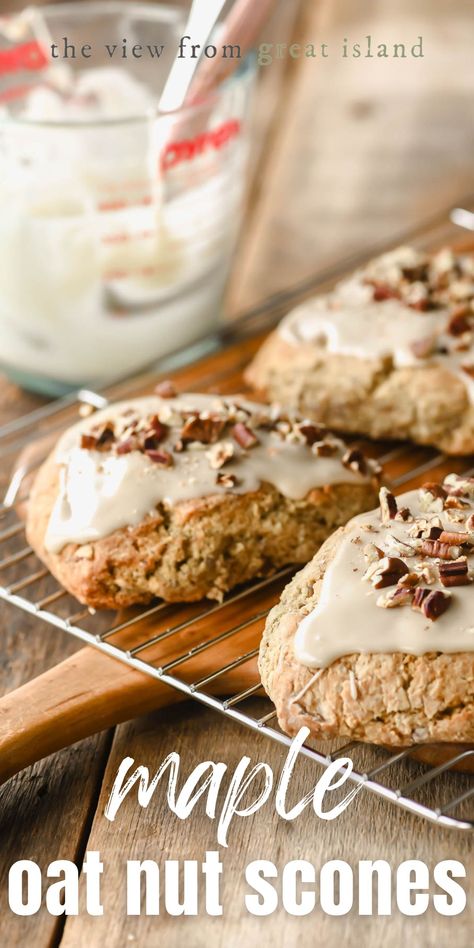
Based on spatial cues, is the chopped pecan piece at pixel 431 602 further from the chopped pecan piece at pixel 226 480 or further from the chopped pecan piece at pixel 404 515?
the chopped pecan piece at pixel 226 480

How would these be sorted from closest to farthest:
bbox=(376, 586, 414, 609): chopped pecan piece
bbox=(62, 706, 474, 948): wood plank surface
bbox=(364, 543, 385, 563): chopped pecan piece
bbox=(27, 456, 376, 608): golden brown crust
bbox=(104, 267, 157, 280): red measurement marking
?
bbox=(62, 706, 474, 948): wood plank surface, bbox=(376, 586, 414, 609): chopped pecan piece, bbox=(364, 543, 385, 563): chopped pecan piece, bbox=(27, 456, 376, 608): golden brown crust, bbox=(104, 267, 157, 280): red measurement marking

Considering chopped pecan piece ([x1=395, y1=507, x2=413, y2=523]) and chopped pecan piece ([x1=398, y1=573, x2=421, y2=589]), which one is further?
chopped pecan piece ([x1=395, y1=507, x2=413, y2=523])

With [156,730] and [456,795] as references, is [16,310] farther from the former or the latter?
[456,795]

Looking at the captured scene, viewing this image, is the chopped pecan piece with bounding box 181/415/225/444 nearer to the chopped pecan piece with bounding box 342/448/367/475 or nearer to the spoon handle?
the chopped pecan piece with bounding box 342/448/367/475

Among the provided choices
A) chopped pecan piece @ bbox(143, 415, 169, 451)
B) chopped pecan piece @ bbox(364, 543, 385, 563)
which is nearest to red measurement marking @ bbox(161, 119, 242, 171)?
chopped pecan piece @ bbox(143, 415, 169, 451)

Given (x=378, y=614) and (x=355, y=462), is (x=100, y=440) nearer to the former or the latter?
(x=355, y=462)

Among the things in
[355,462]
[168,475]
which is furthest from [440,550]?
[168,475]
